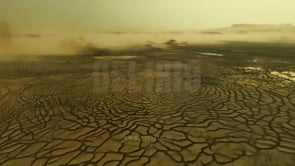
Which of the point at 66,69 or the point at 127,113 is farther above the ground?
the point at 66,69

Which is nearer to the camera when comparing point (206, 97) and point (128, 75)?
point (206, 97)

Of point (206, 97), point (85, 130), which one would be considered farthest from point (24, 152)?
point (206, 97)

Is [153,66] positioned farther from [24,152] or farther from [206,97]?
[24,152]

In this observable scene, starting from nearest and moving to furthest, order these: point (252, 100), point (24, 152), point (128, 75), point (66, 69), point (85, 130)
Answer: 1. point (24, 152)
2. point (85, 130)
3. point (252, 100)
4. point (128, 75)
5. point (66, 69)

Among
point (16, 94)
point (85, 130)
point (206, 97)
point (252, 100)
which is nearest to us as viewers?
point (85, 130)

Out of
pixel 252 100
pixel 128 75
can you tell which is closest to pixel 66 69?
pixel 128 75

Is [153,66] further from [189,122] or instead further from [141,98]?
[189,122]
